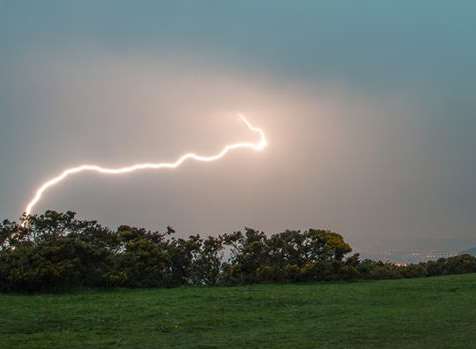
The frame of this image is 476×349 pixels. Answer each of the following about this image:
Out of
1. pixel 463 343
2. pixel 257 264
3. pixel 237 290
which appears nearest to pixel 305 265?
pixel 257 264

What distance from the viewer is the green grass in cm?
955

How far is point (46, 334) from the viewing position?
10.1m

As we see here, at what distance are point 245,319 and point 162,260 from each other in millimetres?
7772

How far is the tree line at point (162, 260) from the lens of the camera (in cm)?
1648

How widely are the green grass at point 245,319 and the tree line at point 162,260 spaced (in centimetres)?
114

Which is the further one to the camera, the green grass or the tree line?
the tree line

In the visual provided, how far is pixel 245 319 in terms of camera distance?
1178 cm

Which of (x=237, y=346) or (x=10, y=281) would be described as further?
(x=10, y=281)

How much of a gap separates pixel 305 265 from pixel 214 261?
3.27 metres

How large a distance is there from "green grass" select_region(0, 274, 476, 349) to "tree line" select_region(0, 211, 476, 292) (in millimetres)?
1142

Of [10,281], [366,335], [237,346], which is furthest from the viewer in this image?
[10,281]

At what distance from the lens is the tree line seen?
16.5 meters

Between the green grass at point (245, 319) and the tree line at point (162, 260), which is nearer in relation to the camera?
the green grass at point (245, 319)

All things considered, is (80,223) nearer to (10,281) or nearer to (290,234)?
(10,281)
